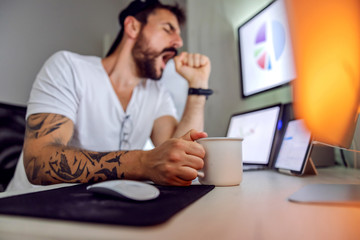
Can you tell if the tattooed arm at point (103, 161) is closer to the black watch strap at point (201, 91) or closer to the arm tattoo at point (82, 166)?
the arm tattoo at point (82, 166)

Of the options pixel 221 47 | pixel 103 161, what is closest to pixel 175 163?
pixel 103 161

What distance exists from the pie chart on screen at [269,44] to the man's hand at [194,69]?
0.87 ft

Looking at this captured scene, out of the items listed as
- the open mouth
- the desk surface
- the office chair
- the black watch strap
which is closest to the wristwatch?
the black watch strap

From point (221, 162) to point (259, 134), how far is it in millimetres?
578

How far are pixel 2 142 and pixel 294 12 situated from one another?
1.32 meters

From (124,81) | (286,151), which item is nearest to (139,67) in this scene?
(124,81)

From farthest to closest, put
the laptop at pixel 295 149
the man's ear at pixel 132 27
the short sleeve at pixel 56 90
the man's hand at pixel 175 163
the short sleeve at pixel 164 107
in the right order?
the man's ear at pixel 132 27, the short sleeve at pixel 164 107, the short sleeve at pixel 56 90, the laptop at pixel 295 149, the man's hand at pixel 175 163

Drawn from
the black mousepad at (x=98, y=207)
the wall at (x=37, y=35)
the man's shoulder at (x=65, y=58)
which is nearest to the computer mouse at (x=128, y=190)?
the black mousepad at (x=98, y=207)

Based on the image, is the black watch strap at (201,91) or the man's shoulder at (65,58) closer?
the man's shoulder at (65,58)

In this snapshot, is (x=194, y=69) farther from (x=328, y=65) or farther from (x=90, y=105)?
(x=328, y=65)

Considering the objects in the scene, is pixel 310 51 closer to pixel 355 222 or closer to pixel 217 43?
pixel 355 222

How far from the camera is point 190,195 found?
40 cm

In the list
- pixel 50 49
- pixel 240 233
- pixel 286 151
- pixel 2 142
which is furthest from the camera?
pixel 50 49

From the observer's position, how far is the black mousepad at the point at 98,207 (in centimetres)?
26
